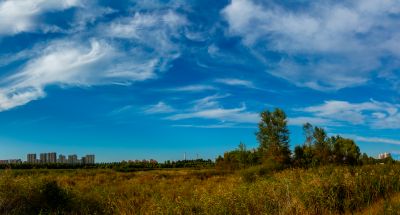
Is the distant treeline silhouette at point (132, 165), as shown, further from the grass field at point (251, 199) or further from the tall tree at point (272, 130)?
the grass field at point (251, 199)

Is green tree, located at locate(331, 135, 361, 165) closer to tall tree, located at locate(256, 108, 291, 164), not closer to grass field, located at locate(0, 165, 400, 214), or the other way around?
tall tree, located at locate(256, 108, 291, 164)

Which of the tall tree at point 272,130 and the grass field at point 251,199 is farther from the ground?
the tall tree at point 272,130

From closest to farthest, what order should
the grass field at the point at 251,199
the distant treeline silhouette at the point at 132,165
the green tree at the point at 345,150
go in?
1. the grass field at the point at 251,199
2. the green tree at the point at 345,150
3. the distant treeline silhouette at the point at 132,165

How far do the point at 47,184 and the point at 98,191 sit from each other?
3168mm

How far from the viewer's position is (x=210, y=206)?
11164mm

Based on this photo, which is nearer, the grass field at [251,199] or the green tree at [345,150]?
the grass field at [251,199]

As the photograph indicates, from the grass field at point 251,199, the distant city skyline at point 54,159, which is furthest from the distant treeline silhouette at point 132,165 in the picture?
the grass field at point 251,199

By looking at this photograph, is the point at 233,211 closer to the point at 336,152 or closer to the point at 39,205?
the point at 39,205

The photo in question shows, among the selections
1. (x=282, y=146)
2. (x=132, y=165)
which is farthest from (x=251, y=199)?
(x=132, y=165)

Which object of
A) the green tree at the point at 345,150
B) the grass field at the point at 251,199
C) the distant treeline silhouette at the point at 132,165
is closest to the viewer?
the grass field at the point at 251,199

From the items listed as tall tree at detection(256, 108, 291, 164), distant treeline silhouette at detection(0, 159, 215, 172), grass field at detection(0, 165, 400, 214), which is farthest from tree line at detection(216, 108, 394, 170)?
grass field at detection(0, 165, 400, 214)

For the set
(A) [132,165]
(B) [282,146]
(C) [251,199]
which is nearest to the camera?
(C) [251,199]

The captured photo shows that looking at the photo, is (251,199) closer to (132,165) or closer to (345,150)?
(345,150)

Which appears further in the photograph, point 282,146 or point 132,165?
point 132,165
